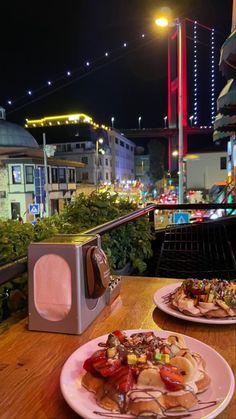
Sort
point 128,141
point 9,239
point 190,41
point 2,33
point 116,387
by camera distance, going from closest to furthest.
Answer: point 116,387, point 9,239, point 2,33, point 190,41, point 128,141

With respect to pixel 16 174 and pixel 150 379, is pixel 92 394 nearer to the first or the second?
pixel 150 379

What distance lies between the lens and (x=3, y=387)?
74cm

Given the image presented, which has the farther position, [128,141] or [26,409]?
[128,141]

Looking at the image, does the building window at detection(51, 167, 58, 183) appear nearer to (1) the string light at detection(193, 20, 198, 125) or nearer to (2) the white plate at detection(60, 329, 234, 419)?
(1) the string light at detection(193, 20, 198, 125)

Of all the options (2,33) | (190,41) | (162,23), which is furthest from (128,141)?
(162,23)

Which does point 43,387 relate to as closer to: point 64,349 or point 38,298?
point 64,349

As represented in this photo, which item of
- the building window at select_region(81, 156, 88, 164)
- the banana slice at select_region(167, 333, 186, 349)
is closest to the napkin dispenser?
the banana slice at select_region(167, 333, 186, 349)

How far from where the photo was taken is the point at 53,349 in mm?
918

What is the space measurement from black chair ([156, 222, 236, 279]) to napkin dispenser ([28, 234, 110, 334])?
127 centimetres

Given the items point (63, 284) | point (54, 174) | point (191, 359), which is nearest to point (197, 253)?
point (63, 284)

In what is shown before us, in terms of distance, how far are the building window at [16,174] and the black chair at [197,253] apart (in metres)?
18.2

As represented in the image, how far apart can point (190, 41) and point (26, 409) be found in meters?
33.0

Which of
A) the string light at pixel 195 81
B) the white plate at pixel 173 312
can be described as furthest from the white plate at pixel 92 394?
the string light at pixel 195 81

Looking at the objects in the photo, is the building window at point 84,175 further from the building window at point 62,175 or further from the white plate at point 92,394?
the white plate at point 92,394
